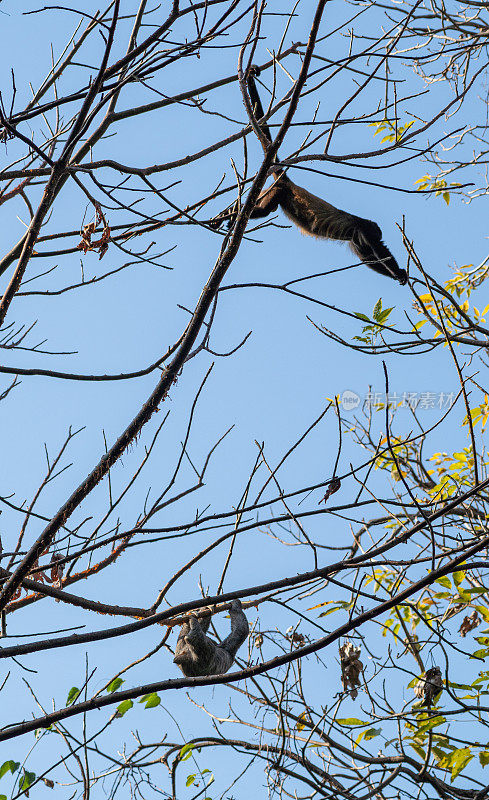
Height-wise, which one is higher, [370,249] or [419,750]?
[370,249]

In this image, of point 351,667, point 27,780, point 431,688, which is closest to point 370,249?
point 351,667

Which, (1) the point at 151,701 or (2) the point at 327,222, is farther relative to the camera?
(2) the point at 327,222

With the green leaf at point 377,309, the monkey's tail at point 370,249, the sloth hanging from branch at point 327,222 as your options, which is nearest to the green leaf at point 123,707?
the green leaf at point 377,309

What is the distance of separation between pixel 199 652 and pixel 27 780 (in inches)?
32.5

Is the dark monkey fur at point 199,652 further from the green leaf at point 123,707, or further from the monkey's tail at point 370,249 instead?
the monkey's tail at point 370,249

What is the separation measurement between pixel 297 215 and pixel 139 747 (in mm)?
4452

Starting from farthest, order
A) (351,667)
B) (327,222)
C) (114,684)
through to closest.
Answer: (327,222) → (351,667) → (114,684)

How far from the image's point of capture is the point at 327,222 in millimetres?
6758

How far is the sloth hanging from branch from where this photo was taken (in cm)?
641

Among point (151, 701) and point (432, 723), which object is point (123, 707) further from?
point (432, 723)

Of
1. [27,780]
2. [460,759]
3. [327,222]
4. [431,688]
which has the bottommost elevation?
[27,780]

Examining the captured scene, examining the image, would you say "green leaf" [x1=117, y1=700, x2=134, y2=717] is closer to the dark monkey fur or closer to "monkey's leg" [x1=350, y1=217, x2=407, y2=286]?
the dark monkey fur

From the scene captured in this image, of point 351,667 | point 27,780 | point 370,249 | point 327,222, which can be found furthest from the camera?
point 370,249

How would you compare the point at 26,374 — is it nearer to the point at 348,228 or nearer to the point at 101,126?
the point at 101,126
